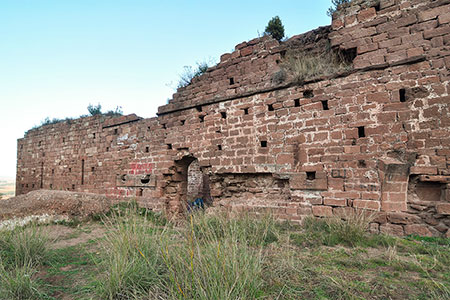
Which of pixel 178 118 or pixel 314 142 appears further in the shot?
pixel 178 118

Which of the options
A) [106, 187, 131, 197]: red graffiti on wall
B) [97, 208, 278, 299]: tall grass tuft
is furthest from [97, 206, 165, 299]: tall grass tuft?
[106, 187, 131, 197]: red graffiti on wall

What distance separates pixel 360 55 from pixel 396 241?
355cm

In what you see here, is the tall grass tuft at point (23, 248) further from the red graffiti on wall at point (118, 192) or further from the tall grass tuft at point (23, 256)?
the red graffiti on wall at point (118, 192)

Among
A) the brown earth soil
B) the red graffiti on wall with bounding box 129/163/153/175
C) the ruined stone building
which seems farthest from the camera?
the red graffiti on wall with bounding box 129/163/153/175

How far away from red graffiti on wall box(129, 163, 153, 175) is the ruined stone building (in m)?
0.05

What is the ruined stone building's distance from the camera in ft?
15.1

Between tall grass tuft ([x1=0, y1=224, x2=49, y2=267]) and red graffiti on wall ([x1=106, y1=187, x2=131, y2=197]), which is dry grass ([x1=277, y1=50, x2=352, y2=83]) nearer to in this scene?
tall grass tuft ([x1=0, y1=224, x2=49, y2=267])

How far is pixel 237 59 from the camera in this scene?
702 centimetres

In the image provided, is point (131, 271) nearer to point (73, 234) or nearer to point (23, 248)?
point (23, 248)

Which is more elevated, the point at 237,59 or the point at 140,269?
the point at 237,59

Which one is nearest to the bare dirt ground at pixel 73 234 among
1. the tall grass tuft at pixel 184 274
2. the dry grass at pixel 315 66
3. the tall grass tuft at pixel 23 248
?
the tall grass tuft at pixel 23 248

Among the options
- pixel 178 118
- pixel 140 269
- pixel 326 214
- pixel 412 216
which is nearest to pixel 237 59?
pixel 178 118

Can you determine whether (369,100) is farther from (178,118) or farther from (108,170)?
(108,170)

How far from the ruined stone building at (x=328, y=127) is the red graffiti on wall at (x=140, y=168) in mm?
45
